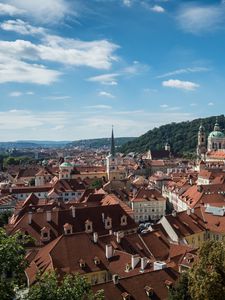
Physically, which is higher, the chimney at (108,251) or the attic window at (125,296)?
the chimney at (108,251)

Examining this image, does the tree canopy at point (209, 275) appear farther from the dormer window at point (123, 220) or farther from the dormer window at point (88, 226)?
the dormer window at point (123, 220)

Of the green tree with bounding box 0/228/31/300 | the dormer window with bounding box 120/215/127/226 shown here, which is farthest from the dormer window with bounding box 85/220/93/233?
the green tree with bounding box 0/228/31/300

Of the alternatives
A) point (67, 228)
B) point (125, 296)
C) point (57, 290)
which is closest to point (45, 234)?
point (67, 228)

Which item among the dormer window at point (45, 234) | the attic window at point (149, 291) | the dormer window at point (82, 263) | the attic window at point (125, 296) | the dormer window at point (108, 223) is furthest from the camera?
the dormer window at point (108, 223)

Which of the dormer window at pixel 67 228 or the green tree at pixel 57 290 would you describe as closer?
the green tree at pixel 57 290

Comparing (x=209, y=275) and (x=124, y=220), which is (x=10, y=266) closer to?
(x=209, y=275)

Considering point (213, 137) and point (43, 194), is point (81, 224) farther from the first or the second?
point (213, 137)

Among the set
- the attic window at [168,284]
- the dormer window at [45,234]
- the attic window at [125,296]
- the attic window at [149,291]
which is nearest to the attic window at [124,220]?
the dormer window at [45,234]

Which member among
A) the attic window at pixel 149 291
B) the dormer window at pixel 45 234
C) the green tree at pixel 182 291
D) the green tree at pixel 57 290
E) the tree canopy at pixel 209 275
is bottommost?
the attic window at pixel 149 291

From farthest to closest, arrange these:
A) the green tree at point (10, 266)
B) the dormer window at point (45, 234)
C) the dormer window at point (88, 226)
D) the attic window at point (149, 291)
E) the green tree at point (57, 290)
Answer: the dormer window at point (88, 226) < the dormer window at point (45, 234) < the attic window at point (149, 291) < the green tree at point (57, 290) < the green tree at point (10, 266)
